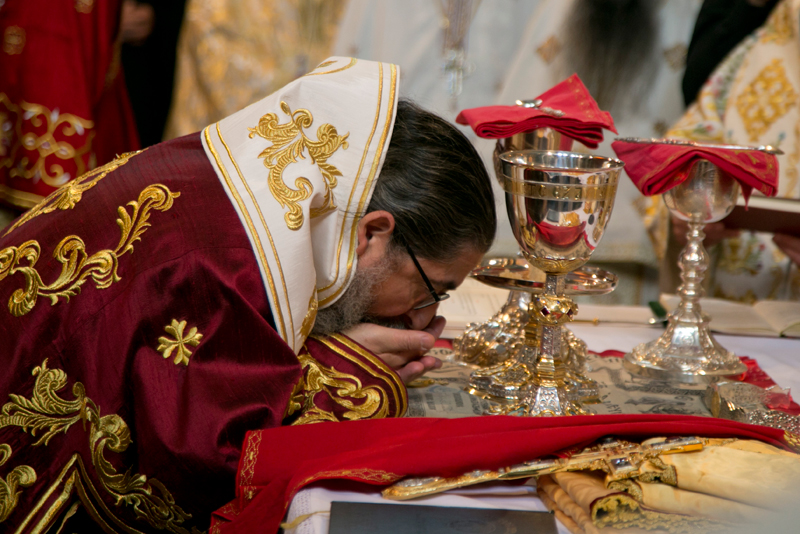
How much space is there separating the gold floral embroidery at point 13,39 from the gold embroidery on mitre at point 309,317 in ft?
5.58

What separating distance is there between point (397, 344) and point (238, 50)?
7.43ft

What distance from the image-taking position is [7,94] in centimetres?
230

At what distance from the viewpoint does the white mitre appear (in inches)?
41.9

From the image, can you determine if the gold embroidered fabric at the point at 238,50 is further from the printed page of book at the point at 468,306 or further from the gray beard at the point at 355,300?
the gray beard at the point at 355,300

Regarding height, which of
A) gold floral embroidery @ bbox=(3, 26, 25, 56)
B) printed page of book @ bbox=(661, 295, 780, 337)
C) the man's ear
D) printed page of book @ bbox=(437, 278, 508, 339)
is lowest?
printed page of book @ bbox=(437, 278, 508, 339)

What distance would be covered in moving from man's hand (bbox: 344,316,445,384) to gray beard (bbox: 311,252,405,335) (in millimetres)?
37

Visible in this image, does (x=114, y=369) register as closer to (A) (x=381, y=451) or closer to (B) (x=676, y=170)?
(A) (x=381, y=451)

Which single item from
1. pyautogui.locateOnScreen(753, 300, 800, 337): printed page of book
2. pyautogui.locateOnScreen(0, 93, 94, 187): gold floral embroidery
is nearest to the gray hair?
pyautogui.locateOnScreen(753, 300, 800, 337): printed page of book

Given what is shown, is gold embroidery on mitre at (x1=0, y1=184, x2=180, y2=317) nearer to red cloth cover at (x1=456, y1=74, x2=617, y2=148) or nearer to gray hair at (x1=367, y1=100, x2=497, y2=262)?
gray hair at (x1=367, y1=100, x2=497, y2=262)

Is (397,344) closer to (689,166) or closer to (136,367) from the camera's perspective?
(136,367)

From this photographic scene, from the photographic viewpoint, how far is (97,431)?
0.99 m

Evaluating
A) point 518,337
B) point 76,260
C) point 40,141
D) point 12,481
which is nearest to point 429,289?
point 518,337

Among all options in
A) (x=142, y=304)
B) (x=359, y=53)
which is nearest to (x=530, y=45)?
(x=359, y=53)

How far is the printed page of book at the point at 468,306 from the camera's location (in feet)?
5.28
